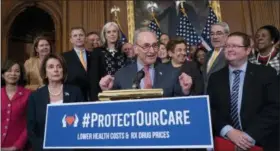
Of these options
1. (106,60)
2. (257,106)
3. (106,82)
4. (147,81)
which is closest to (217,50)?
(106,60)

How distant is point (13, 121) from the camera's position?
2842mm

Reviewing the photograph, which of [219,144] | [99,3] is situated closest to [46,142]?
[219,144]

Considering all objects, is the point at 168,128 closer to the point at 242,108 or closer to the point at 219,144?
the point at 219,144

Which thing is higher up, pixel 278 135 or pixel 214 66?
pixel 214 66

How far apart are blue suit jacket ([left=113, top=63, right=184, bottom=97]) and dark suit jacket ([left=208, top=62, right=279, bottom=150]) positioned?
0.44 metres

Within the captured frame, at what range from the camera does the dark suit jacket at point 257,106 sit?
2.12 metres

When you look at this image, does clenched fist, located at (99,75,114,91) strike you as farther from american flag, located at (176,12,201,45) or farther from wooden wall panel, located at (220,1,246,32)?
wooden wall panel, located at (220,1,246,32)

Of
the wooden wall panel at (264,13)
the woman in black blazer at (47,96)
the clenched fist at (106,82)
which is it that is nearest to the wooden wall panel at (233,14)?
the wooden wall panel at (264,13)

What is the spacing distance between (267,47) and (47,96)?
2790 millimetres

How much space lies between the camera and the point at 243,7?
8523 mm

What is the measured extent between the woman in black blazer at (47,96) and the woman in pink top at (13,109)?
1.73 feet

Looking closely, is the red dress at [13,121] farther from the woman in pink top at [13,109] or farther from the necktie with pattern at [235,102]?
the necktie with pattern at [235,102]

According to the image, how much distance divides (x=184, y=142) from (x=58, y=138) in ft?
2.22

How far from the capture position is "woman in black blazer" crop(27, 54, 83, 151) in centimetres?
232
